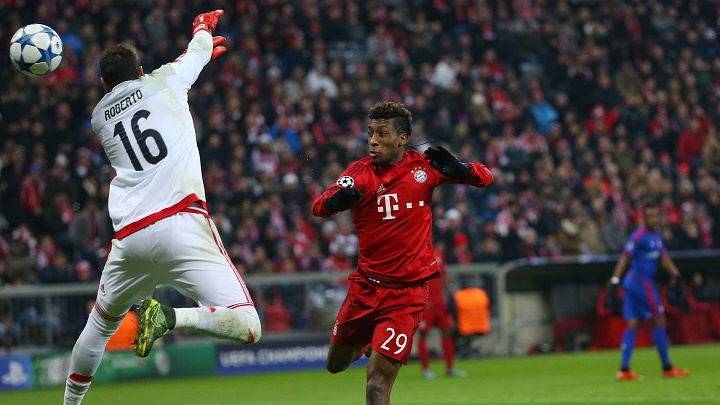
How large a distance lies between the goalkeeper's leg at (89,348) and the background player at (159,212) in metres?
0.11

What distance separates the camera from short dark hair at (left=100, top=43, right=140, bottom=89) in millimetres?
7949

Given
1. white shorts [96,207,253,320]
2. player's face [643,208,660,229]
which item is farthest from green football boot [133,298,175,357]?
player's face [643,208,660,229]

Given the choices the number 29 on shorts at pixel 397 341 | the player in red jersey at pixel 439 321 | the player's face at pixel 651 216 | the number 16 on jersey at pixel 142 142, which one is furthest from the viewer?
the player in red jersey at pixel 439 321

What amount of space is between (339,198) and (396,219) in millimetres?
576

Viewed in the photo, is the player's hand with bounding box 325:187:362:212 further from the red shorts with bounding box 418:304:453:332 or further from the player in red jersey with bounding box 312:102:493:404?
the red shorts with bounding box 418:304:453:332

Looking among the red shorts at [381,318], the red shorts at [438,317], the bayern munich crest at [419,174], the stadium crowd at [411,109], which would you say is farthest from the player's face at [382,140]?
the stadium crowd at [411,109]

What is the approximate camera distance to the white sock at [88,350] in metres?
8.16

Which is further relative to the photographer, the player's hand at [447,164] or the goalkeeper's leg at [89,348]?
the player's hand at [447,164]

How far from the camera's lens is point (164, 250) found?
7.52 meters

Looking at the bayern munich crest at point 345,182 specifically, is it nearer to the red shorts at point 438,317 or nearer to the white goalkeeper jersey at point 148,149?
the white goalkeeper jersey at point 148,149

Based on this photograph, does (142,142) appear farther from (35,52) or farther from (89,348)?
(89,348)

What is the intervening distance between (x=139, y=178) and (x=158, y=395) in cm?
804

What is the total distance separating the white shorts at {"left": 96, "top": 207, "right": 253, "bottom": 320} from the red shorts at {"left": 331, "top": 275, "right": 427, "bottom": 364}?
0.94m

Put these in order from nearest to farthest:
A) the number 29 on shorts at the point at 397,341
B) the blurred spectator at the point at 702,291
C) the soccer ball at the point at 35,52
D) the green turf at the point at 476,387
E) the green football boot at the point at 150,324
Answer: the green football boot at the point at 150,324, the number 29 on shorts at the point at 397,341, the soccer ball at the point at 35,52, the green turf at the point at 476,387, the blurred spectator at the point at 702,291
